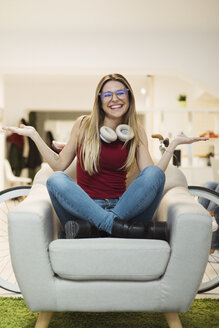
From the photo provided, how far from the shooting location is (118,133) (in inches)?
86.6

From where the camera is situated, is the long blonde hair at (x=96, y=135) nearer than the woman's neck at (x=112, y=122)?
Yes

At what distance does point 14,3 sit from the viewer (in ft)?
15.6

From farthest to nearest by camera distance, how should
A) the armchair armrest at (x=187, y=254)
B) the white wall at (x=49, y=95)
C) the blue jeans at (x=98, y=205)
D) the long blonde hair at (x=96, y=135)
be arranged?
the white wall at (x=49, y=95), the long blonde hair at (x=96, y=135), the blue jeans at (x=98, y=205), the armchair armrest at (x=187, y=254)

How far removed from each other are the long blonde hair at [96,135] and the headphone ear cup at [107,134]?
0.03m

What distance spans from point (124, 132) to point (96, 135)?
0.14 meters

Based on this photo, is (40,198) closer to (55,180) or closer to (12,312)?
(55,180)

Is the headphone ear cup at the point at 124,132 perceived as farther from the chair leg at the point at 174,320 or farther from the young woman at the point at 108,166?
the chair leg at the point at 174,320

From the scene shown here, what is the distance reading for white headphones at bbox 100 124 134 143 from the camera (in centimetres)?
218

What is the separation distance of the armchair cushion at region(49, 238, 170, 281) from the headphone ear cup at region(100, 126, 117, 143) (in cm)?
65

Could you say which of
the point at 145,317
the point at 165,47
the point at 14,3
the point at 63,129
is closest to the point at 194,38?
the point at 165,47

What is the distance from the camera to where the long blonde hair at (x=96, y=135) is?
2.17m

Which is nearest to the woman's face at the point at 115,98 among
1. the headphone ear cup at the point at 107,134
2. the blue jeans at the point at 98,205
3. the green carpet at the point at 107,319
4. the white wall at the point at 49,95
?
the headphone ear cup at the point at 107,134

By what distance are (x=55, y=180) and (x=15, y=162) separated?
667cm

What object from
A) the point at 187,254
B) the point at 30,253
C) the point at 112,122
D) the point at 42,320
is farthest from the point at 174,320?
the point at 112,122
